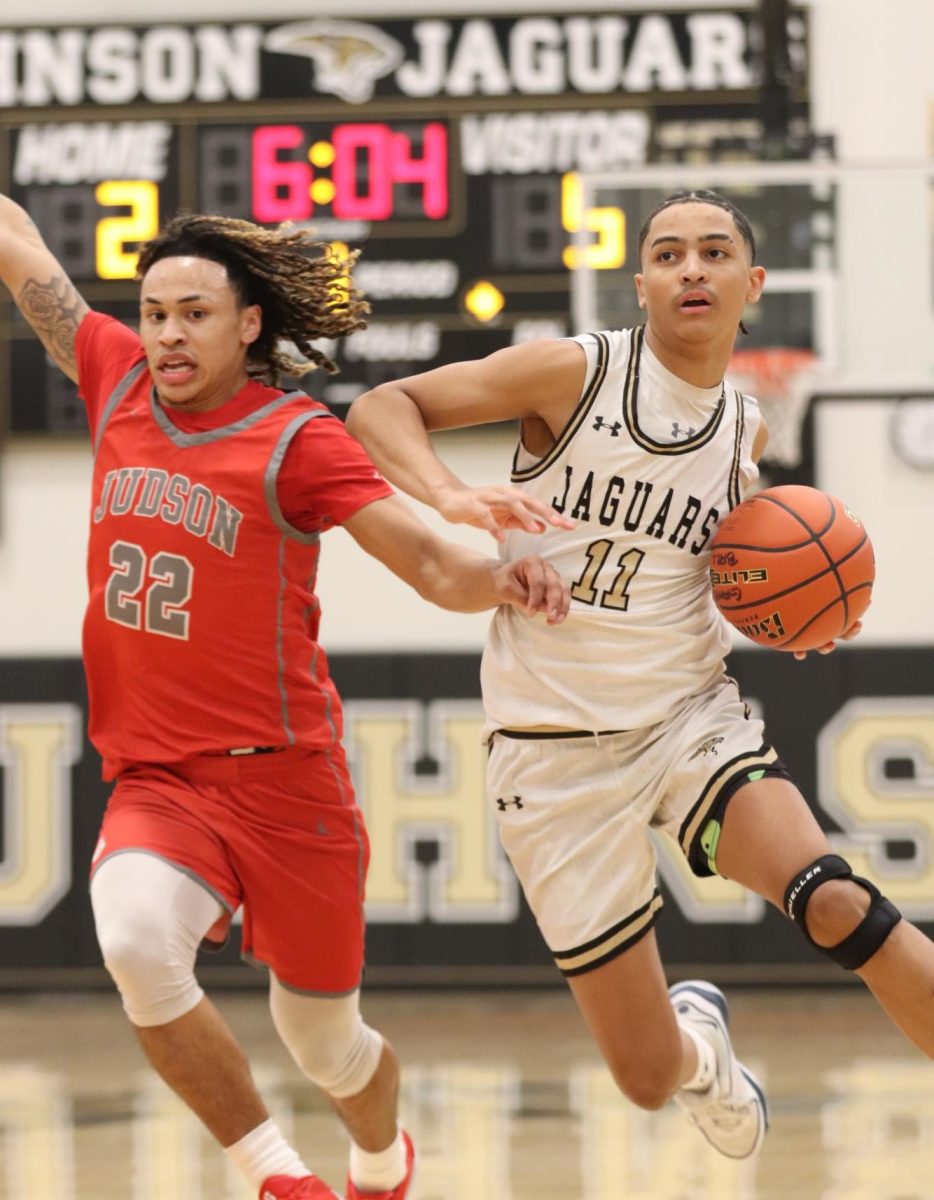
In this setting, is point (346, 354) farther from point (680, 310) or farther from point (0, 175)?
point (680, 310)

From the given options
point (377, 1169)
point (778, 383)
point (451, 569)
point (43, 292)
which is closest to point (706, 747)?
point (451, 569)

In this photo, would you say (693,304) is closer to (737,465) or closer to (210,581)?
(737,465)

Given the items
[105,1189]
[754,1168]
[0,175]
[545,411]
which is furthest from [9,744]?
[545,411]

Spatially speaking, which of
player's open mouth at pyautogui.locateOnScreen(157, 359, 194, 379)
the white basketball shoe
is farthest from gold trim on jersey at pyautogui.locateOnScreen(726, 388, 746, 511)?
the white basketball shoe

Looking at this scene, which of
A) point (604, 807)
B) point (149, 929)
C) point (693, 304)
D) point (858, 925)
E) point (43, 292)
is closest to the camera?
point (858, 925)

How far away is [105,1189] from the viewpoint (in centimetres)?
525

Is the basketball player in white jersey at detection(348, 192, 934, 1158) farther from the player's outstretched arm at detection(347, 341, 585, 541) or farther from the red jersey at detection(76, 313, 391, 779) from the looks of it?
the red jersey at detection(76, 313, 391, 779)

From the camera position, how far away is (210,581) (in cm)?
428

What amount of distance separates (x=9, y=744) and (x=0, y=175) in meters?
2.78

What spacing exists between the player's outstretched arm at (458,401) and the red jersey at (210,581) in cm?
14

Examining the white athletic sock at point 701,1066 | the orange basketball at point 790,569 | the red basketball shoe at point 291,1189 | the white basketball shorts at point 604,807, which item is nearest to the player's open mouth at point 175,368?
the white basketball shorts at point 604,807

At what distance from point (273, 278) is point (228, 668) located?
94cm

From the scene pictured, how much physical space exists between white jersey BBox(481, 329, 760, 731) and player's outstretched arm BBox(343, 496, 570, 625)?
0.18 meters

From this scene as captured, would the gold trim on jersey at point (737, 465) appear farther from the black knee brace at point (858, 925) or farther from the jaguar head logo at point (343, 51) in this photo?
the jaguar head logo at point (343, 51)
